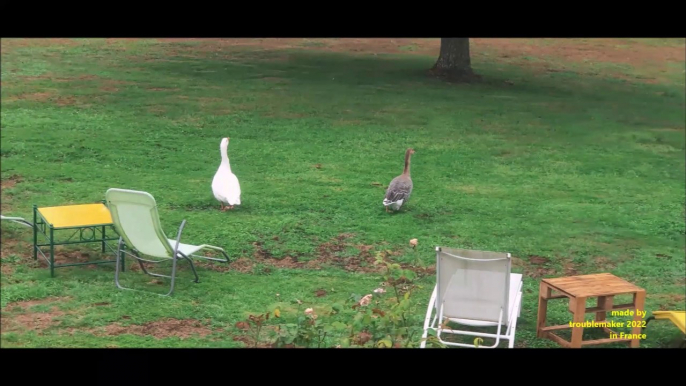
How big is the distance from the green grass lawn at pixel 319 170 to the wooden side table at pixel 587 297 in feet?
0.44

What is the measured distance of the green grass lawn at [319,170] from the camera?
17.3 feet

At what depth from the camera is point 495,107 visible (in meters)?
12.2

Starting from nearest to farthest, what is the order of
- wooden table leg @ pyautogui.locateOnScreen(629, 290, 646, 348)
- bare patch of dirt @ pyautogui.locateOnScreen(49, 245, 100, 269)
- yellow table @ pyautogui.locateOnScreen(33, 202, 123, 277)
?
1. wooden table leg @ pyautogui.locateOnScreen(629, 290, 646, 348)
2. yellow table @ pyautogui.locateOnScreen(33, 202, 123, 277)
3. bare patch of dirt @ pyautogui.locateOnScreen(49, 245, 100, 269)

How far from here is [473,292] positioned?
4516mm

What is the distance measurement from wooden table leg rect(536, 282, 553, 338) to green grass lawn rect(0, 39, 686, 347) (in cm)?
8

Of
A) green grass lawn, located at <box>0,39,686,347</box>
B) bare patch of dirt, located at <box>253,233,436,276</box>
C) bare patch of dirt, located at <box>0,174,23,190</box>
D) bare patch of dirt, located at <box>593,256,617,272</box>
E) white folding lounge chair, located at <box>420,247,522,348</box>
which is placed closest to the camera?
white folding lounge chair, located at <box>420,247,522,348</box>

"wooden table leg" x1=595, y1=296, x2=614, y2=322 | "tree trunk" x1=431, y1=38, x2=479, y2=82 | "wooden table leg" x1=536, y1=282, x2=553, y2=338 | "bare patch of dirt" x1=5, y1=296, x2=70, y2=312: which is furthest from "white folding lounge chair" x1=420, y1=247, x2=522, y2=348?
"tree trunk" x1=431, y1=38, x2=479, y2=82

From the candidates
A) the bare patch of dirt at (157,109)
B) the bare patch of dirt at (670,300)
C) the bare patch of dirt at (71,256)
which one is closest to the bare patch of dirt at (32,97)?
the bare patch of dirt at (157,109)

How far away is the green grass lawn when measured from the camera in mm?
A: 5281

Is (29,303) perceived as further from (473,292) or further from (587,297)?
(587,297)

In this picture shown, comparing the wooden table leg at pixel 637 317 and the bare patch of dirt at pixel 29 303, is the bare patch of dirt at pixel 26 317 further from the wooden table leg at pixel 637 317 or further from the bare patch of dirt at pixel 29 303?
the wooden table leg at pixel 637 317

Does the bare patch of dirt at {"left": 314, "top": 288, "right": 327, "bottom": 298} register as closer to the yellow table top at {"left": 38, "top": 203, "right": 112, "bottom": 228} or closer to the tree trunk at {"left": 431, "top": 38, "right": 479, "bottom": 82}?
the yellow table top at {"left": 38, "top": 203, "right": 112, "bottom": 228}

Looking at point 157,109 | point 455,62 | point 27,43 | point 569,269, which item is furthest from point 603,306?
point 27,43
